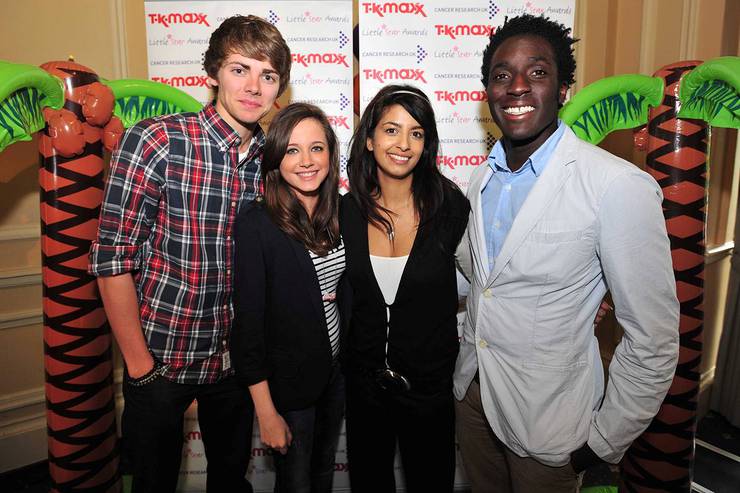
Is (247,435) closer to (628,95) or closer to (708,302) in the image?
(628,95)

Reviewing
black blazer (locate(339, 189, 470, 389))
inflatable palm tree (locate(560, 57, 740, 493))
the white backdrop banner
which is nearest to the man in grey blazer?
black blazer (locate(339, 189, 470, 389))

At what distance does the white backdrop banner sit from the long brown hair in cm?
110

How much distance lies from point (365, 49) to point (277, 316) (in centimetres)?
172

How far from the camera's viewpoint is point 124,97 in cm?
208

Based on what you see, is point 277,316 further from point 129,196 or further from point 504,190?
point 504,190

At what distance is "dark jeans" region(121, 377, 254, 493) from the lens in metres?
1.68

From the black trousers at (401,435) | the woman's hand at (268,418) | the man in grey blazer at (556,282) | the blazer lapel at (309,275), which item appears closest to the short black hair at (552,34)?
the man in grey blazer at (556,282)

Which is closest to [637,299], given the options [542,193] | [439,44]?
[542,193]

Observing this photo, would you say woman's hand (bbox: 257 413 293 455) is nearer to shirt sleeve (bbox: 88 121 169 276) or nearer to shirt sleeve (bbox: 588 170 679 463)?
shirt sleeve (bbox: 88 121 169 276)

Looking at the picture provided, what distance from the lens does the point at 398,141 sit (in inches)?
71.1

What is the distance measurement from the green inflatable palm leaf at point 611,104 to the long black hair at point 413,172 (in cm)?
62

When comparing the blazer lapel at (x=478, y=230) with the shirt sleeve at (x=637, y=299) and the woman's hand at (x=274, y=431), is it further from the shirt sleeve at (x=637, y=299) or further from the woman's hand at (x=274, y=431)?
the woman's hand at (x=274, y=431)

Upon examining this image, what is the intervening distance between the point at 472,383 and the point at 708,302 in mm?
2489

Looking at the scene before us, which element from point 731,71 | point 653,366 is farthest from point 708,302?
point 653,366
